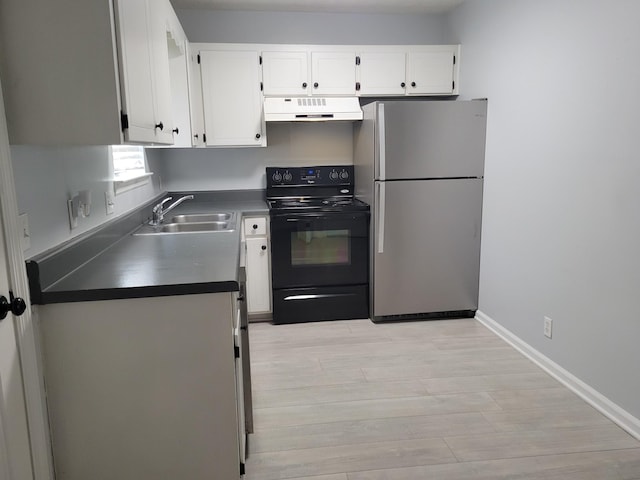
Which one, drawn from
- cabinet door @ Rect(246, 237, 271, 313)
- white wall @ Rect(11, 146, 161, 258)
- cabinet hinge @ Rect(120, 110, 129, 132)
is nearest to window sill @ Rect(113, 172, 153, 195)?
white wall @ Rect(11, 146, 161, 258)

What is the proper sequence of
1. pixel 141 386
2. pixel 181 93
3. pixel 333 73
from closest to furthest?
pixel 141 386 < pixel 181 93 < pixel 333 73

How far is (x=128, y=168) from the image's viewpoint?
2816mm

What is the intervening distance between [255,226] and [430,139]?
57.6 inches

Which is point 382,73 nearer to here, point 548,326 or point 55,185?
point 548,326

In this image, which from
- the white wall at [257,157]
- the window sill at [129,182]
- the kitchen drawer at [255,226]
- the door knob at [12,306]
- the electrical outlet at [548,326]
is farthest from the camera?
the white wall at [257,157]

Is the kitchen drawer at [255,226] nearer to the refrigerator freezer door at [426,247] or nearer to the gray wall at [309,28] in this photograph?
the refrigerator freezer door at [426,247]

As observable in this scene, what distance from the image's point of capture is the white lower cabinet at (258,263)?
3580 mm

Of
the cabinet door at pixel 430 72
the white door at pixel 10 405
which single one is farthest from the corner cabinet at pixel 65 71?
the cabinet door at pixel 430 72

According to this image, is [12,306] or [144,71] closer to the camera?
[12,306]

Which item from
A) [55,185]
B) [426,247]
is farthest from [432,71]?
[55,185]

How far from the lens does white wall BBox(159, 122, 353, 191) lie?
404 cm

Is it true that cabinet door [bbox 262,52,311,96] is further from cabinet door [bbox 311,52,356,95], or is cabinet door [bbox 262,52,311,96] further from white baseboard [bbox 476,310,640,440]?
white baseboard [bbox 476,310,640,440]

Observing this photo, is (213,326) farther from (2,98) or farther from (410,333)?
(410,333)

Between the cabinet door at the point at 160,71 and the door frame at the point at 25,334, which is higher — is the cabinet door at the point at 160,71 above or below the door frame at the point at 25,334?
above
